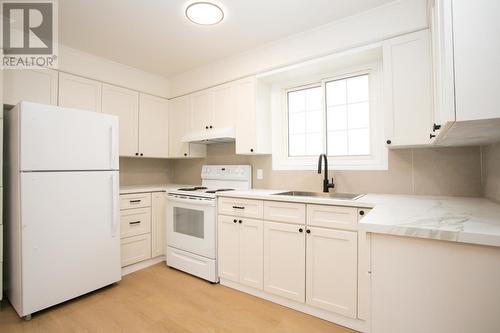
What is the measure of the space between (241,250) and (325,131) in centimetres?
151

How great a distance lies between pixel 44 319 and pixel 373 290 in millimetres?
2396

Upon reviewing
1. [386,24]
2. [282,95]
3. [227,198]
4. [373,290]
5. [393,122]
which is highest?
[386,24]

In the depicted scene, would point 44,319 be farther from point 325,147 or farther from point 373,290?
point 325,147

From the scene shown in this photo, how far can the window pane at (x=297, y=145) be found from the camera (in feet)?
9.26

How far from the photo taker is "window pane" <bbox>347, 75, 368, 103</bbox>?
242 cm

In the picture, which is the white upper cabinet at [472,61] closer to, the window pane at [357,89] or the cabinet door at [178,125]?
the window pane at [357,89]

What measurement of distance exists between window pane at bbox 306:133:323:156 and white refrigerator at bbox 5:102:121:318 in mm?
2023

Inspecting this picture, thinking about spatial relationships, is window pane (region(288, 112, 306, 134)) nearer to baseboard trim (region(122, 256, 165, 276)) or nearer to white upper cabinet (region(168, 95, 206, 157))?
white upper cabinet (region(168, 95, 206, 157))

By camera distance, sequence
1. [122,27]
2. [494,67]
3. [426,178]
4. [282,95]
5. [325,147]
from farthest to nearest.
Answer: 1. [282,95]
2. [325,147]
3. [122,27]
4. [426,178]
5. [494,67]

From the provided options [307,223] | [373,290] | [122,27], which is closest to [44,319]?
[307,223]

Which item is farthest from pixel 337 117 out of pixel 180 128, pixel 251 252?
pixel 180 128

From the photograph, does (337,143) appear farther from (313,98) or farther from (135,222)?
(135,222)

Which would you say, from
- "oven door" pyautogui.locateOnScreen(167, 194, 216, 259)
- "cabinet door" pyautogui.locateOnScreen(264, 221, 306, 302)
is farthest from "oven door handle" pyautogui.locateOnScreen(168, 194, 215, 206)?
"cabinet door" pyautogui.locateOnScreen(264, 221, 306, 302)

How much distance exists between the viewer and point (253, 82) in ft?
8.86
